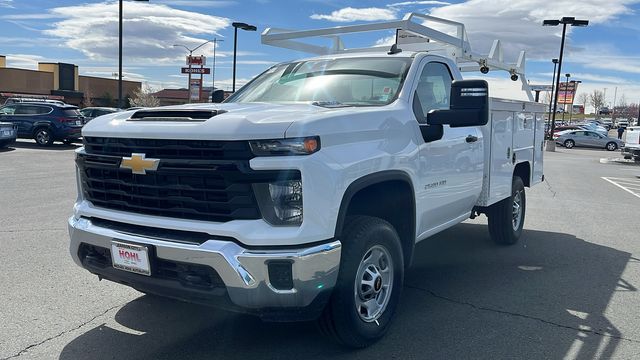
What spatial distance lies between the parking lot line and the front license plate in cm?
1261

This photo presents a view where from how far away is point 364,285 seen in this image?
3760 mm

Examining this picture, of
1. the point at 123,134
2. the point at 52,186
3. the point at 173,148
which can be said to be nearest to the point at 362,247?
the point at 173,148

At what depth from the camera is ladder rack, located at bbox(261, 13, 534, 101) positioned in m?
5.18

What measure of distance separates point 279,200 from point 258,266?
0.38 metres

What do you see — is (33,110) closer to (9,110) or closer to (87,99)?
(9,110)

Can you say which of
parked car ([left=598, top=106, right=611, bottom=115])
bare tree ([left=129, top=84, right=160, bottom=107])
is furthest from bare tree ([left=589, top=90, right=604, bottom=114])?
bare tree ([left=129, top=84, right=160, bottom=107])

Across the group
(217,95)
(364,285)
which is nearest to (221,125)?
(364,285)

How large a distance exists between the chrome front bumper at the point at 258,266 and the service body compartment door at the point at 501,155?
306 cm

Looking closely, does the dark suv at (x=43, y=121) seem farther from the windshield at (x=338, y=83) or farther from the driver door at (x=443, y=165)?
the driver door at (x=443, y=165)

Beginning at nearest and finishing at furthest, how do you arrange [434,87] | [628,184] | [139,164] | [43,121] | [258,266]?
[258,266] < [139,164] < [434,87] < [628,184] < [43,121]

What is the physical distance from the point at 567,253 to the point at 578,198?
18.6ft

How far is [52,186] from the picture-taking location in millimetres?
10906

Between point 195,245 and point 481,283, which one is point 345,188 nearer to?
point 195,245

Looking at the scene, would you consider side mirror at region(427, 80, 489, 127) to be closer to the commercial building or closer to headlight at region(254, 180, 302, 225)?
headlight at region(254, 180, 302, 225)
